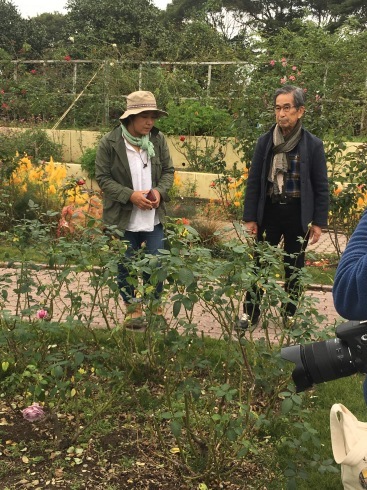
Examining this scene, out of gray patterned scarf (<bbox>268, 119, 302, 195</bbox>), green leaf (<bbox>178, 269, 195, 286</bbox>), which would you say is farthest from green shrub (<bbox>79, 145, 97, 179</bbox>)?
green leaf (<bbox>178, 269, 195, 286</bbox>)

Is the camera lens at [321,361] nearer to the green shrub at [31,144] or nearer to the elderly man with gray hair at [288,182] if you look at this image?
the elderly man with gray hair at [288,182]

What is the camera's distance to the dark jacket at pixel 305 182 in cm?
468

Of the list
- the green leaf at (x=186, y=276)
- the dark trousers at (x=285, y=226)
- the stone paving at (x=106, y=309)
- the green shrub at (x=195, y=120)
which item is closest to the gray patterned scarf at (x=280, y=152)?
the dark trousers at (x=285, y=226)

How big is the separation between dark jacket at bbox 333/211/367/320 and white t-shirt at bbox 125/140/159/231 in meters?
3.06

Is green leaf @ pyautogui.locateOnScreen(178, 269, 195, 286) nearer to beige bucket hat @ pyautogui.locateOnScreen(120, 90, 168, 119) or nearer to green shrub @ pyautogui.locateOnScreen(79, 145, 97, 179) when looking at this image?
beige bucket hat @ pyautogui.locateOnScreen(120, 90, 168, 119)

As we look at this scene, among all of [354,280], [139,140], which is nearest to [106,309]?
[139,140]

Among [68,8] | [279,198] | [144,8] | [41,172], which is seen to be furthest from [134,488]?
[68,8]

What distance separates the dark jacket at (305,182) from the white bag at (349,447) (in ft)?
8.66

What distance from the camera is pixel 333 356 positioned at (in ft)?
5.96

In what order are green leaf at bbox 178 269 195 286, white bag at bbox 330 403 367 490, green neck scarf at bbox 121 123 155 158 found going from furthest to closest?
green neck scarf at bbox 121 123 155 158
green leaf at bbox 178 269 195 286
white bag at bbox 330 403 367 490

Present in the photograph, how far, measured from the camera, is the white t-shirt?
477 cm

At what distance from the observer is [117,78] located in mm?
14297

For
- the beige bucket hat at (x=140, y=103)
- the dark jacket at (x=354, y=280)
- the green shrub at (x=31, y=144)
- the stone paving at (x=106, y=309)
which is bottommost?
the stone paving at (x=106, y=309)

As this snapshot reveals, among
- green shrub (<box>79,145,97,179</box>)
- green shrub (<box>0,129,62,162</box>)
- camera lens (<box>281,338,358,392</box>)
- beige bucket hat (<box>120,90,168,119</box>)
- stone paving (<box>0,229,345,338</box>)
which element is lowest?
stone paving (<box>0,229,345,338</box>)
